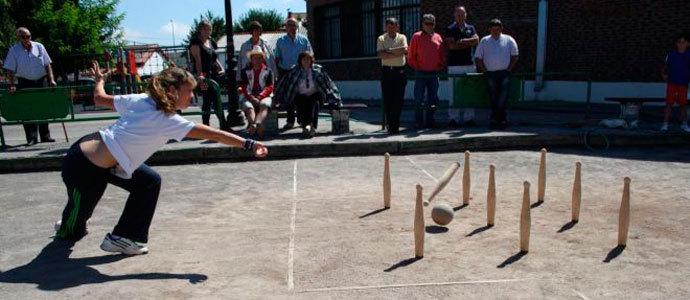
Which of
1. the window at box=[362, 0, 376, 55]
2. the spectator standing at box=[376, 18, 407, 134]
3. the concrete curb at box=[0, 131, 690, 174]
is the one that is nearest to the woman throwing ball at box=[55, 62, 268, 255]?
the concrete curb at box=[0, 131, 690, 174]

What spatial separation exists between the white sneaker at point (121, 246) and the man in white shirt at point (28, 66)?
6.61m

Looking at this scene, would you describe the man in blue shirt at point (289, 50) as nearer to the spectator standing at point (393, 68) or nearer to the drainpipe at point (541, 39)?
the spectator standing at point (393, 68)

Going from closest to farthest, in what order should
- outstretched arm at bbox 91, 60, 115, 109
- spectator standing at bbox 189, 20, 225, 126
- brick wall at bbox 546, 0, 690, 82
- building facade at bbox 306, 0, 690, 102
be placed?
1. outstretched arm at bbox 91, 60, 115, 109
2. spectator standing at bbox 189, 20, 225, 126
3. brick wall at bbox 546, 0, 690, 82
4. building facade at bbox 306, 0, 690, 102

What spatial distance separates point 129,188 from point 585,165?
643 cm

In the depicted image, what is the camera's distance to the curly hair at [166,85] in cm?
443

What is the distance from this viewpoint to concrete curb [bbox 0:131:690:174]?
9008 millimetres

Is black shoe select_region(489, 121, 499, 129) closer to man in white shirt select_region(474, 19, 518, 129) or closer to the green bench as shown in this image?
man in white shirt select_region(474, 19, 518, 129)

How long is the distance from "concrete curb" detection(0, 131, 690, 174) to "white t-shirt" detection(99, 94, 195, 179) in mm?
4783

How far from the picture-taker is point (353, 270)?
14.2 ft

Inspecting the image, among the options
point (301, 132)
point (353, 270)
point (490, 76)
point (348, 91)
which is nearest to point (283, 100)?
point (301, 132)

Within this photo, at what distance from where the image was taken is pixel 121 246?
4703mm

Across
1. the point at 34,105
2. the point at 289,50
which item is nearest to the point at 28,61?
the point at 34,105

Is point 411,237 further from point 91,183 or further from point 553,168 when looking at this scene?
point 553,168

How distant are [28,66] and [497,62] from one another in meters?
8.44
